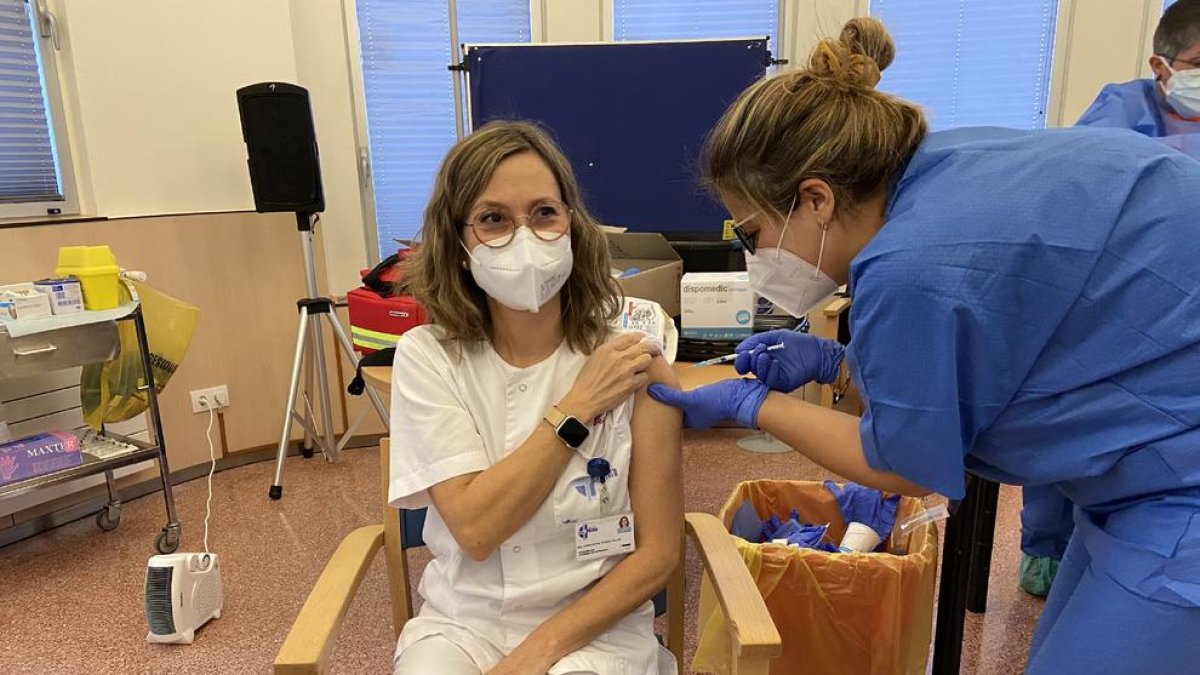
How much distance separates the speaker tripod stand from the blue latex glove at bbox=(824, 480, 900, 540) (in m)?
1.86

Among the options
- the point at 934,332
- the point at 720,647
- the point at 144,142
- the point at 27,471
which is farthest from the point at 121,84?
the point at 934,332

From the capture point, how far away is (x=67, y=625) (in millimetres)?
2227

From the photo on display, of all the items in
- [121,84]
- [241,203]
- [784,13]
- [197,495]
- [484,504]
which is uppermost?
[784,13]

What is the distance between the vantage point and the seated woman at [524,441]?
1.20 meters

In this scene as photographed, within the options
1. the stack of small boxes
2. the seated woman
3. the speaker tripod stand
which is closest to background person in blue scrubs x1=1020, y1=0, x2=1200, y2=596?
the seated woman

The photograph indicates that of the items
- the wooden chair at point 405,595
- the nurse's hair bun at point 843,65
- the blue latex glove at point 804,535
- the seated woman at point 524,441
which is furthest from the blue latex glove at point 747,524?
the nurse's hair bun at point 843,65

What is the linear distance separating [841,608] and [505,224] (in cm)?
Answer: 103

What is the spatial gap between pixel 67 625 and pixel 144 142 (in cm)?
177

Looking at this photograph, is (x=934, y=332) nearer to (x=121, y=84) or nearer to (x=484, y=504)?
(x=484, y=504)

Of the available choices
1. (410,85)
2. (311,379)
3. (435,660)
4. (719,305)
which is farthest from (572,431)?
(410,85)

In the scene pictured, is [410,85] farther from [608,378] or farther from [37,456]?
[608,378]

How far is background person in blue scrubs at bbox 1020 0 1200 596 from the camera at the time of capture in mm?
2018

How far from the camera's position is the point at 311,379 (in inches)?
130

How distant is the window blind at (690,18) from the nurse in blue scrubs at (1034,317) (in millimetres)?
3015
